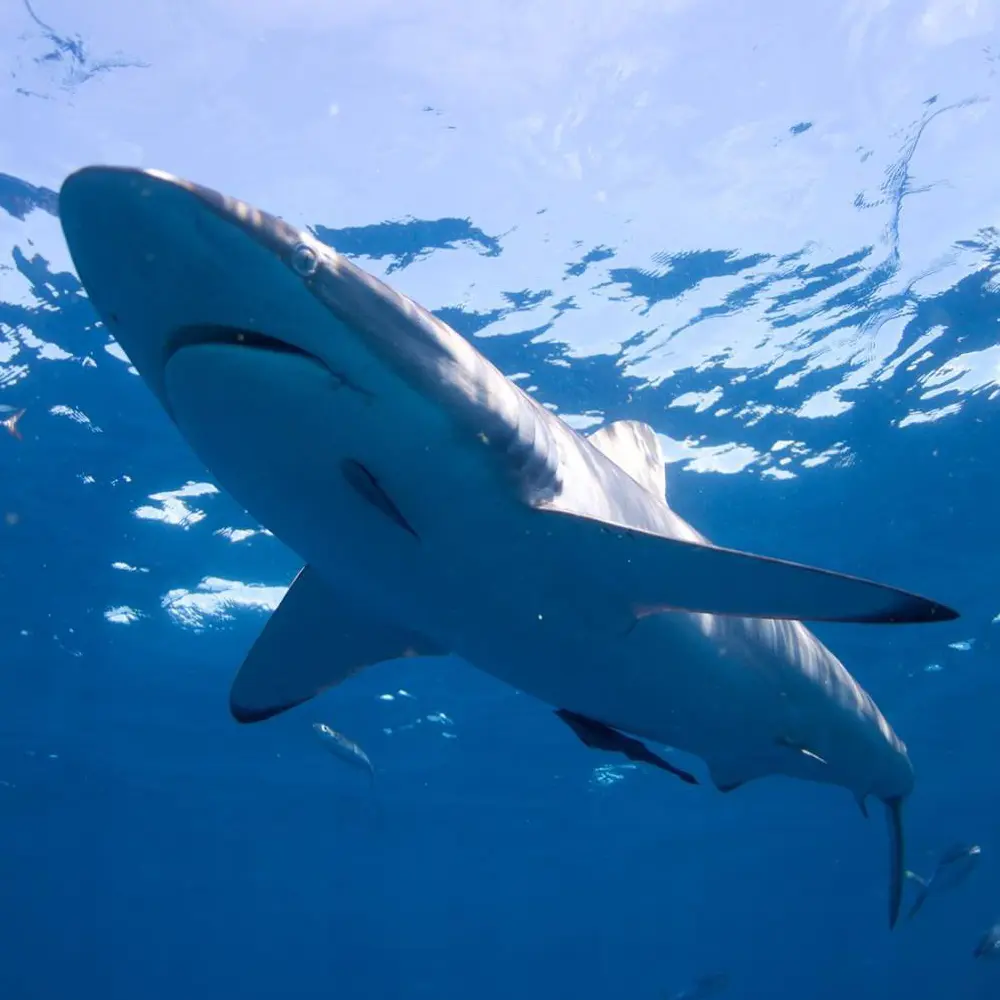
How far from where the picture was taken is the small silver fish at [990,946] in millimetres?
15625

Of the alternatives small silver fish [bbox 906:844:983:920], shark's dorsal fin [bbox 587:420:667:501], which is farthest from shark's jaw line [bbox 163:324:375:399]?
small silver fish [bbox 906:844:983:920]

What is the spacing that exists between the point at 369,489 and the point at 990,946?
59.6ft

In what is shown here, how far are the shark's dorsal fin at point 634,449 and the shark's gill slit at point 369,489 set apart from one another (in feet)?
9.47

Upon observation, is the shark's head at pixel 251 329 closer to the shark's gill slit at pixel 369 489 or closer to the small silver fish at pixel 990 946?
the shark's gill slit at pixel 369 489

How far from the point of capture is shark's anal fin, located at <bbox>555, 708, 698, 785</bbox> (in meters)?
4.11

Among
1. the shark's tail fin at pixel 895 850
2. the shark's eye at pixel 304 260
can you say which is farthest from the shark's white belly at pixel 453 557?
the shark's tail fin at pixel 895 850

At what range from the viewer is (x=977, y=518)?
1698 cm

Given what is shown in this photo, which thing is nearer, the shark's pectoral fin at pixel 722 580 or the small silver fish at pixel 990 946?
the shark's pectoral fin at pixel 722 580

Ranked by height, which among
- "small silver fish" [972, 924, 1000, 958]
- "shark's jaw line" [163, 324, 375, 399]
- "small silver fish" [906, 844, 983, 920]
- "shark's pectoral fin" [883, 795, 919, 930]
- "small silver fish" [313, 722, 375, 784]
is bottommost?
"small silver fish" [972, 924, 1000, 958]

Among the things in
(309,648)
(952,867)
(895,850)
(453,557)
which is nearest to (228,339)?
(453,557)

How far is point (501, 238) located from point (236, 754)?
24.7 metres

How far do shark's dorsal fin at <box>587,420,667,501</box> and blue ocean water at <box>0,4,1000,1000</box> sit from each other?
4458mm

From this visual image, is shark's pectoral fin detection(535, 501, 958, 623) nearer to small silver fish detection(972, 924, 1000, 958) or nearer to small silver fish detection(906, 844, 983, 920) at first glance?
small silver fish detection(906, 844, 983, 920)

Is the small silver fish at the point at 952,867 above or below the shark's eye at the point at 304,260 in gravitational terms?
below
